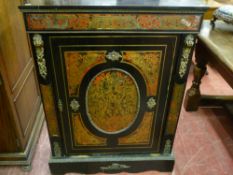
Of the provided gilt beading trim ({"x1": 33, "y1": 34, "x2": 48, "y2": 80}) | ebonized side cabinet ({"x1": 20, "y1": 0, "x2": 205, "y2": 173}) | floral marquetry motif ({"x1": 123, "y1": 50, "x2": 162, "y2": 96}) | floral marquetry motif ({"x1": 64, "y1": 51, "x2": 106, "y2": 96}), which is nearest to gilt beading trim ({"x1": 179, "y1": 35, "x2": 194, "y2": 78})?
ebonized side cabinet ({"x1": 20, "y1": 0, "x2": 205, "y2": 173})

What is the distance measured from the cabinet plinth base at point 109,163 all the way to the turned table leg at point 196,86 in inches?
28.8

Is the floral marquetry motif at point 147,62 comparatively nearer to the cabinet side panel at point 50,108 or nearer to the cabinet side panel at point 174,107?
the cabinet side panel at point 174,107

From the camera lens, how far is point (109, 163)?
1.49m

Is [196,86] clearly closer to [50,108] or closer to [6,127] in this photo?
[50,108]

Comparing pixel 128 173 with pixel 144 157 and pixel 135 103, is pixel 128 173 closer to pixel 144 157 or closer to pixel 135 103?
pixel 144 157

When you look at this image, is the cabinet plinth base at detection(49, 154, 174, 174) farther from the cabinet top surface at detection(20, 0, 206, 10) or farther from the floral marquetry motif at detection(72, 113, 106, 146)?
the cabinet top surface at detection(20, 0, 206, 10)

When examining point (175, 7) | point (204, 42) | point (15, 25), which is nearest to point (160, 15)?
point (175, 7)

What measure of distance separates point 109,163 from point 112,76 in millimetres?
609

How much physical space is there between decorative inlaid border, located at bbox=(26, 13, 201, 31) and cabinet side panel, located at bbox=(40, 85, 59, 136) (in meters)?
0.33

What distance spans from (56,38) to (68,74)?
0.63 feet

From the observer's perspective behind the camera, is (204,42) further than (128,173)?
Yes

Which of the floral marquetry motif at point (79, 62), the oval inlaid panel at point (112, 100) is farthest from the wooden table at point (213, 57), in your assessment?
the floral marquetry motif at point (79, 62)

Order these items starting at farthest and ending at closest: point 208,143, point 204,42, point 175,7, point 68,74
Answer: point 208,143
point 204,42
point 68,74
point 175,7

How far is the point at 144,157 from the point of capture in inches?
58.6
